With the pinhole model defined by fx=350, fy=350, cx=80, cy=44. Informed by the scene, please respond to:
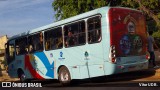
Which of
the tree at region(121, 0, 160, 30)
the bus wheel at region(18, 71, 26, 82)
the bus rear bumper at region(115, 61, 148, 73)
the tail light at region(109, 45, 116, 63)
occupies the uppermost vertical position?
the tree at region(121, 0, 160, 30)

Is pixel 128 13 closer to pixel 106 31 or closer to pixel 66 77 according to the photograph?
pixel 106 31

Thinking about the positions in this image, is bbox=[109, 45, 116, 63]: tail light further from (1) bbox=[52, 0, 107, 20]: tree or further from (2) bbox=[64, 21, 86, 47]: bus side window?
(1) bbox=[52, 0, 107, 20]: tree

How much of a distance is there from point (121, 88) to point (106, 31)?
241cm

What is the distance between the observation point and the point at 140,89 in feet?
39.2

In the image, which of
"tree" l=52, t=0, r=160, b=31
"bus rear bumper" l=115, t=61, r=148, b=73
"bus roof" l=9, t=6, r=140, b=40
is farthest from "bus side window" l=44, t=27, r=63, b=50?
"tree" l=52, t=0, r=160, b=31

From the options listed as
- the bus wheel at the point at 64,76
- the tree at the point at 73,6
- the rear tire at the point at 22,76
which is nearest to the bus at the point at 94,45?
the bus wheel at the point at 64,76

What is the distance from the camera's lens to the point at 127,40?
1439 cm

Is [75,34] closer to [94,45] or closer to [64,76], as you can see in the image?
[94,45]

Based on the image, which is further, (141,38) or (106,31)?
(141,38)

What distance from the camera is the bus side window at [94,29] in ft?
46.0

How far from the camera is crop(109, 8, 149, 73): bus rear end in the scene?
13.9m

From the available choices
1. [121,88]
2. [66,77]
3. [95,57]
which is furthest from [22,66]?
Answer: [121,88]

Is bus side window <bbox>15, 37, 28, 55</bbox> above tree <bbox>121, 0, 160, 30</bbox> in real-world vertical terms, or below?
below

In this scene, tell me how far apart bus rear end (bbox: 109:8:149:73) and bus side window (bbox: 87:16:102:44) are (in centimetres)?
53
